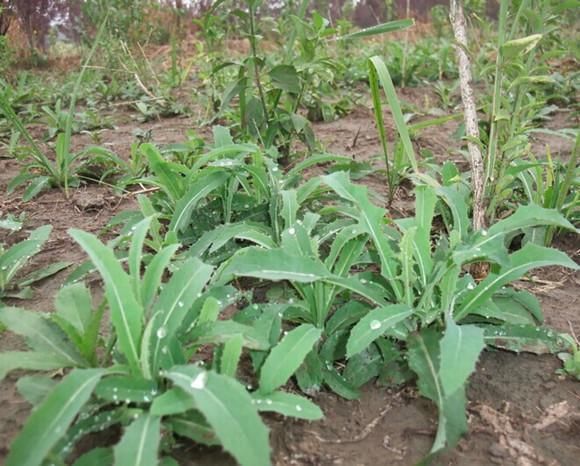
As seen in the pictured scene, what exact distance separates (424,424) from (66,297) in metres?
0.89

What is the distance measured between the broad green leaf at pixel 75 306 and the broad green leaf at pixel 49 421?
29 centimetres

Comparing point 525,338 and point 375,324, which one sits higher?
point 375,324

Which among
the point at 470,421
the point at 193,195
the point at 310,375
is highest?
the point at 193,195

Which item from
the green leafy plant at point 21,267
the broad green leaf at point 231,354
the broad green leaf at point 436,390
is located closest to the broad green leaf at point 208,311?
the broad green leaf at point 231,354

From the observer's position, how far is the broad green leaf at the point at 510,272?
4.37 feet

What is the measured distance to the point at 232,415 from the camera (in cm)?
88

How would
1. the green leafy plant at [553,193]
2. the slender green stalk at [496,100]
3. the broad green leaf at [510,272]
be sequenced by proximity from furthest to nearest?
1. the green leafy plant at [553,193]
2. the slender green stalk at [496,100]
3. the broad green leaf at [510,272]

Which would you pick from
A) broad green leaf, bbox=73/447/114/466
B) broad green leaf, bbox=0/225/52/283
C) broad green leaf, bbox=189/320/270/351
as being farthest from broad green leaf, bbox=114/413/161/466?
broad green leaf, bbox=0/225/52/283

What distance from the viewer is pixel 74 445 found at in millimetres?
1043

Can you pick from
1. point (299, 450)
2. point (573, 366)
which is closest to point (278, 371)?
point (299, 450)

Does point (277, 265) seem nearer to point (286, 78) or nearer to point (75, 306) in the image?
point (75, 306)

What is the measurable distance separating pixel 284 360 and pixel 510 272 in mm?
647

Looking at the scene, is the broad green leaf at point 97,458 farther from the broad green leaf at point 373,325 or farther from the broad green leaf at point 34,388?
the broad green leaf at point 373,325

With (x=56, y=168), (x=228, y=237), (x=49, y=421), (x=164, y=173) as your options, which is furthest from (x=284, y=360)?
(x=56, y=168)
